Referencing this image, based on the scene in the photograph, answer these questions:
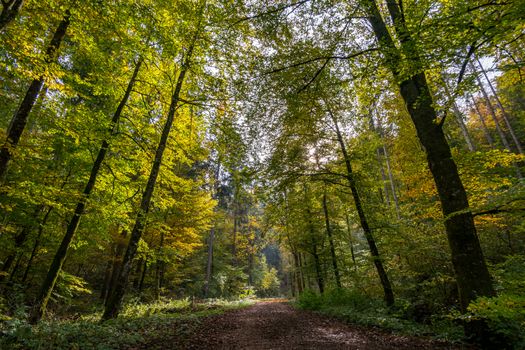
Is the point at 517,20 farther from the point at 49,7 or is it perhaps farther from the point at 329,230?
the point at 329,230

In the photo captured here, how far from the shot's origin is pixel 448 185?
5.18m

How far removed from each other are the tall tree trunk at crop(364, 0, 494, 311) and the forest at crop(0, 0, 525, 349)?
1.1 inches

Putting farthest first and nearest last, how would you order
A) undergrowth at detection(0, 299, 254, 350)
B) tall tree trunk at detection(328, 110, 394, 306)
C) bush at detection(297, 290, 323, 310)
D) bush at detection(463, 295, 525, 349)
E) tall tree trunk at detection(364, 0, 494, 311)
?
bush at detection(297, 290, 323, 310)
tall tree trunk at detection(328, 110, 394, 306)
undergrowth at detection(0, 299, 254, 350)
tall tree trunk at detection(364, 0, 494, 311)
bush at detection(463, 295, 525, 349)

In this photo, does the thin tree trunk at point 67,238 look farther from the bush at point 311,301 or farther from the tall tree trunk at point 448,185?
the bush at point 311,301

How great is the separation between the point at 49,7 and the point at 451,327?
40.3 ft

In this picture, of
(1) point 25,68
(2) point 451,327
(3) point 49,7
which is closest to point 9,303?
(1) point 25,68

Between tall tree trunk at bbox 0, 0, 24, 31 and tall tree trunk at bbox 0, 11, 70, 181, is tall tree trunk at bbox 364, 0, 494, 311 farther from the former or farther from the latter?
tall tree trunk at bbox 0, 11, 70, 181

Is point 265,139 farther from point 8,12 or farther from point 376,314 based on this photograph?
point 376,314

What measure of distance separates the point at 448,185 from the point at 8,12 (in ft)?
31.3

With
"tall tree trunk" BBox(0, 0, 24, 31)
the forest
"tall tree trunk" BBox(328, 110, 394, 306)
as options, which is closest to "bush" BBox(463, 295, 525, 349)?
the forest

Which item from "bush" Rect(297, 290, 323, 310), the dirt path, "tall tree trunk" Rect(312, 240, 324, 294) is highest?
"tall tree trunk" Rect(312, 240, 324, 294)

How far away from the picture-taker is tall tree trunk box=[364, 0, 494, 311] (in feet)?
14.5

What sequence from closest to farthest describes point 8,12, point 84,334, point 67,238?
point 8,12
point 84,334
point 67,238

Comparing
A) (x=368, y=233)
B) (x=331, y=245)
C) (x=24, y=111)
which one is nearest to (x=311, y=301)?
(x=331, y=245)
